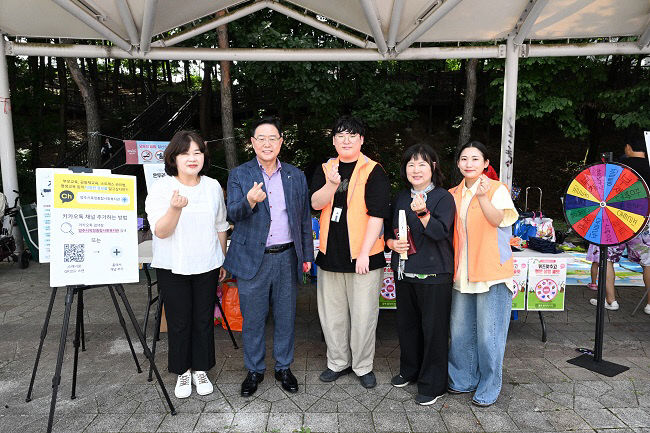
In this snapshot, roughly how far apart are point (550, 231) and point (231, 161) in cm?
757

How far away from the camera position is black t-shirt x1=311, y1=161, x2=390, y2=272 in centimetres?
330

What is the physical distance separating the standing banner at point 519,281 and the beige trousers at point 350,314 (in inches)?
64.4

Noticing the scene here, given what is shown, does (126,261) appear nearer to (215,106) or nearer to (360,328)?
(360,328)

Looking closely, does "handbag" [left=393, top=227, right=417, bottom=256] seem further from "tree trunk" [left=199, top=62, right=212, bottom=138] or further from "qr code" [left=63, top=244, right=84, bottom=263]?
"tree trunk" [left=199, top=62, right=212, bottom=138]

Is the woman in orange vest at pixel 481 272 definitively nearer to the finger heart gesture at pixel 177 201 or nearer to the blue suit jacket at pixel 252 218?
the blue suit jacket at pixel 252 218

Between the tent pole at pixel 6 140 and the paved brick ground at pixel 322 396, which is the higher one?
the tent pole at pixel 6 140

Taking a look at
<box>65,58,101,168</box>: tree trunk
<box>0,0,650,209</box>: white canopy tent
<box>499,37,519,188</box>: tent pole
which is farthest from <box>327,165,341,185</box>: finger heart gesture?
<box>65,58,101,168</box>: tree trunk

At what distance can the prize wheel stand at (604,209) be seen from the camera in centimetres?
359

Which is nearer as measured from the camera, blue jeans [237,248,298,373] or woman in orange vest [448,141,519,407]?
woman in orange vest [448,141,519,407]

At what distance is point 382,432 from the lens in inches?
118

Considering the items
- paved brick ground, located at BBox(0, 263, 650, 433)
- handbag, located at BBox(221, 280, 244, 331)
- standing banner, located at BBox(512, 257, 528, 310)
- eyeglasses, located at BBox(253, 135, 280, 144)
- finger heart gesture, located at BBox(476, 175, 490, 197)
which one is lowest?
paved brick ground, located at BBox(0, 263, 650, 433)

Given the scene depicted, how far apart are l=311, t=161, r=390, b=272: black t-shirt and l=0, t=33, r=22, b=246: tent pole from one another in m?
6.17

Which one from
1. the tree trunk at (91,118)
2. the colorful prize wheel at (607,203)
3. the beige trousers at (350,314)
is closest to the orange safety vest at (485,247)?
the beige trousers at (350,314)

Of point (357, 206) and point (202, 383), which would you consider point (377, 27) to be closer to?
point (357, 206)
